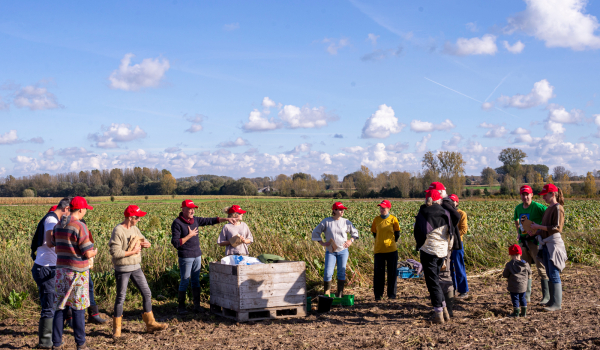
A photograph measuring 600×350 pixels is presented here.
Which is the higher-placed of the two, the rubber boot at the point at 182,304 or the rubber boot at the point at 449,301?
the rubber boot at the point at 449,301

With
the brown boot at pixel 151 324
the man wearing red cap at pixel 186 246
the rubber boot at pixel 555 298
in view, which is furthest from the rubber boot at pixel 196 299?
the rubber boot at pixel 555 298

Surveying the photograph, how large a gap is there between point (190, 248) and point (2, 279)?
3841mm

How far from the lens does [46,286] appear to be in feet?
18.6

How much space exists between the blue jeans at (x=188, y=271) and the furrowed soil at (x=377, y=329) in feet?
1.69

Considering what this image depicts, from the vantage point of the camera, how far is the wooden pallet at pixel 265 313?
6.61 metres

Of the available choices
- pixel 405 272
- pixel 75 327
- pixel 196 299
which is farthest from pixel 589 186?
pixel 75 327

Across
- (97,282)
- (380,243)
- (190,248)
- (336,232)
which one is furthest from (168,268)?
(380,243)

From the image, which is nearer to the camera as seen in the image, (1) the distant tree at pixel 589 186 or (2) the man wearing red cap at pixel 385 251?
(2) the man wearing red cap at pixel 385 251

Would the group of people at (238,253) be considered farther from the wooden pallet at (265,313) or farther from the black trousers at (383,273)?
the wooden pallet at (265,313)

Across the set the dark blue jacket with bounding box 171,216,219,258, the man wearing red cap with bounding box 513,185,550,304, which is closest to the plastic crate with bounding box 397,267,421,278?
the man wearing red cap with bounding box 513,185,550,304

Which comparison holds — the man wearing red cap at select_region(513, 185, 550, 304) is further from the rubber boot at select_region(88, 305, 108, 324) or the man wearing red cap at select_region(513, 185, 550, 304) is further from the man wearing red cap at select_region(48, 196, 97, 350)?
the rubber boot at select_region(88, 305, 108, 324)

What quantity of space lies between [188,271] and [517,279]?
5.10m

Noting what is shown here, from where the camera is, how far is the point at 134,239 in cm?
592

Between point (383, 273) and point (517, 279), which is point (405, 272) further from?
point (517, 279)
